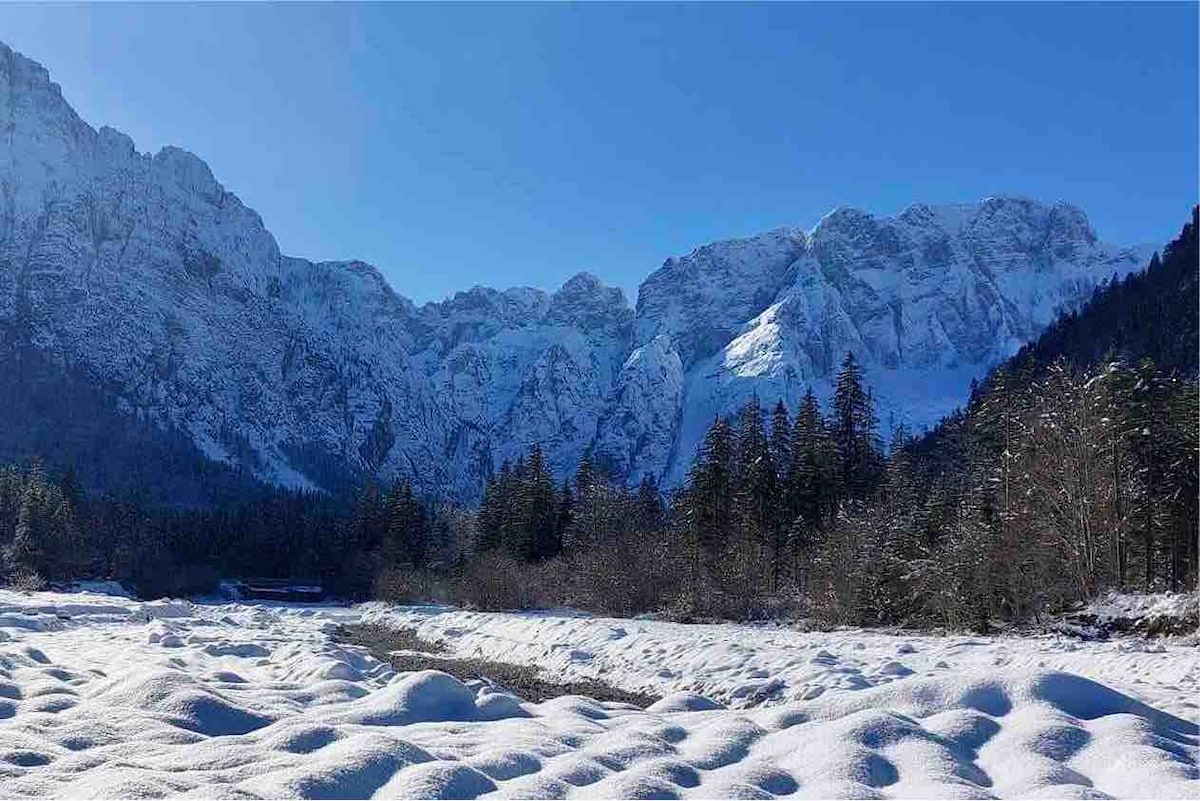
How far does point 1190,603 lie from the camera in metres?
19.4

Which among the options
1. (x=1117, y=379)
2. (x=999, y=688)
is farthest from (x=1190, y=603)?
(x=1117, y=379)

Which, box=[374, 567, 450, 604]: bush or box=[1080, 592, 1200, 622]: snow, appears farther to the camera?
box=[374, 567, 450, 604]: bush

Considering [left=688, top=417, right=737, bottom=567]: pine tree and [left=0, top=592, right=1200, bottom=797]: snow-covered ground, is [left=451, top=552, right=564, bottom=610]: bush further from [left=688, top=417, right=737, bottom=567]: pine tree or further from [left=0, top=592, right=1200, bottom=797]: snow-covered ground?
[left=0, top=592, right=1200, bottom=797]: snow-covered ground

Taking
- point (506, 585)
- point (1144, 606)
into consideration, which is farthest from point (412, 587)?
point (1144, 606)

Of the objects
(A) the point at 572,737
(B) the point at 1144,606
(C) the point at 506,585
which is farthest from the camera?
(C) the point at 506,585

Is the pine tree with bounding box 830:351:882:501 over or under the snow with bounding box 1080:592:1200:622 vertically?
over

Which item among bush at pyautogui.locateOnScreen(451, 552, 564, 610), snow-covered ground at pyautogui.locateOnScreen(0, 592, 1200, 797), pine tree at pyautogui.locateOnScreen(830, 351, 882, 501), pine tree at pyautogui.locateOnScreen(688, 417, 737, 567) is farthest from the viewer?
pine tree at pyautogui.locateOnScreen(830, 351, 882, 501)

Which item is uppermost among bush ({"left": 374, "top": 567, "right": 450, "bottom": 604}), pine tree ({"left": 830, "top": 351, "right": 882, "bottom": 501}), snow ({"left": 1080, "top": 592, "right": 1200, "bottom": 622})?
pine tree ({"left": 830, "top": 351, "right": 882, "bottom": 501})

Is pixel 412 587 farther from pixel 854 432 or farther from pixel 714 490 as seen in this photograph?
pixel 854 432

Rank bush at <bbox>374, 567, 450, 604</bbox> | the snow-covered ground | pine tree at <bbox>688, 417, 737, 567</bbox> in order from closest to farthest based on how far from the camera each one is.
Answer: the snow-covered ground < pine tree at <bbox>688, 417, 737, 567</bbox> < bush at <bbox>374, 567, 450, 604</bbox>

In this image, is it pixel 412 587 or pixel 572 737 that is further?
pixel 412 587

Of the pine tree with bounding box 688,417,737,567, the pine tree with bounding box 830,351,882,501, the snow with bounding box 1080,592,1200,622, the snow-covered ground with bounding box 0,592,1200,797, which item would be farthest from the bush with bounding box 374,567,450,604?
the snow-covered ground with bounding box 0,592,1200,797

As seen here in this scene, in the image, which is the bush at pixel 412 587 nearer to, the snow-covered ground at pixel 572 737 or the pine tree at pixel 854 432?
the pine tree at pixel 854 432

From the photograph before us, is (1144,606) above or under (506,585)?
above
